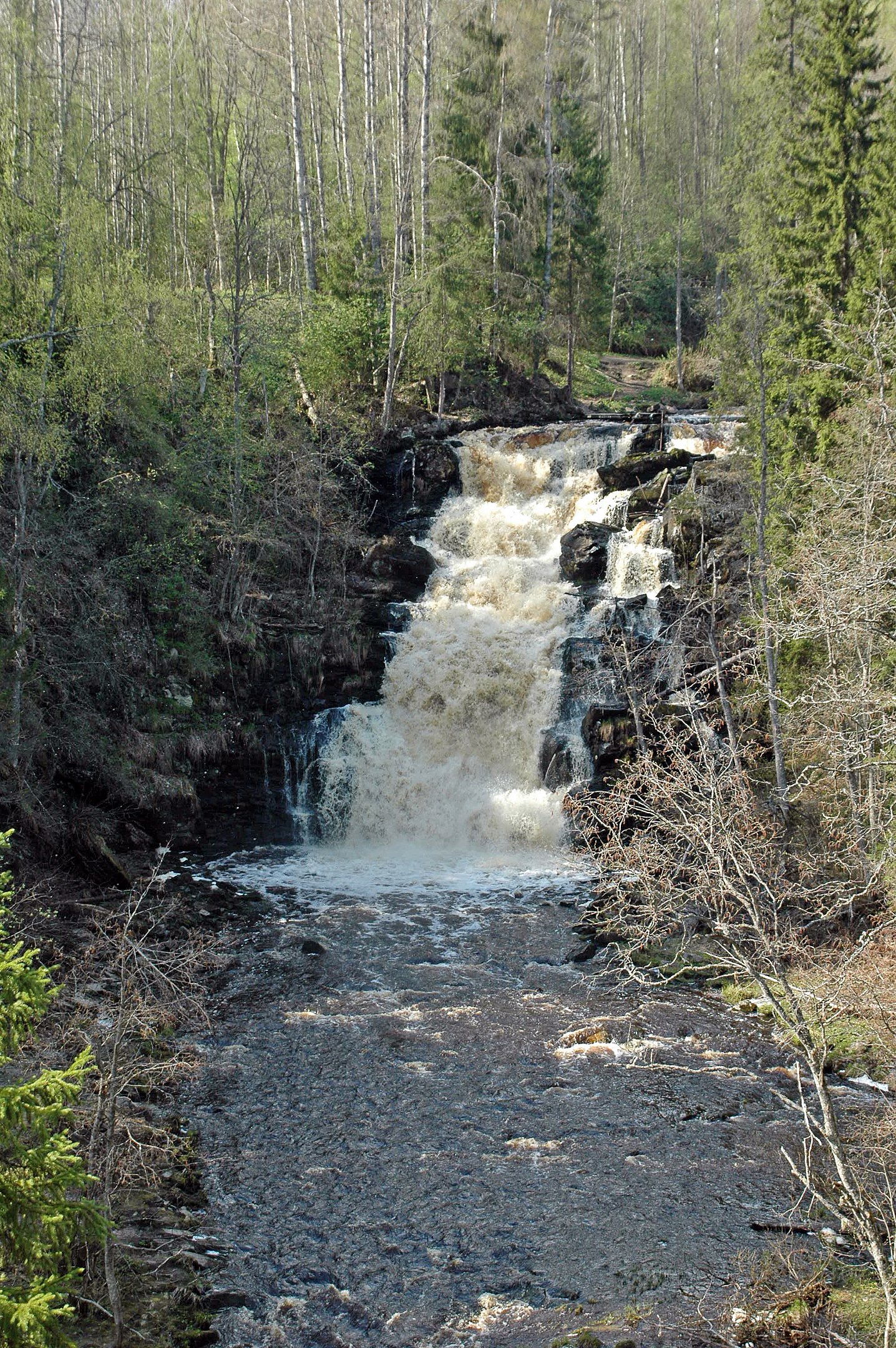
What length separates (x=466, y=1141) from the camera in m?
11.0

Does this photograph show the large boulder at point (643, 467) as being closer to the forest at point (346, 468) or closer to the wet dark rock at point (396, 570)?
the forest at point (346, 468)

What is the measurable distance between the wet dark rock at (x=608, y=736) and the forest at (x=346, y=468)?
0.87 feet

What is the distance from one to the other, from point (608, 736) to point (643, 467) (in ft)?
28.5

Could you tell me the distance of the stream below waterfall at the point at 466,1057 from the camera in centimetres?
891

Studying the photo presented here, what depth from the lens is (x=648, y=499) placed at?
81.6ft

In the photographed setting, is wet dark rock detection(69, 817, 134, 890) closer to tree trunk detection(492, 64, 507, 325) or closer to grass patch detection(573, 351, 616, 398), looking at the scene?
tree trunk detection(492, 64, 507, 325)

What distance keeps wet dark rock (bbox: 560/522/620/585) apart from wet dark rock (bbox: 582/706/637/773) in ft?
14.0

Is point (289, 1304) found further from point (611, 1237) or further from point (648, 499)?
point (648, 499)

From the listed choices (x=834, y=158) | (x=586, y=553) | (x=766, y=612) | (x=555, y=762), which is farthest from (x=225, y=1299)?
(x=834, y=158)

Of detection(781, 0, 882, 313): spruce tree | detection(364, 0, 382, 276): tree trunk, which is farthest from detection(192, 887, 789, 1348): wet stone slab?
detection(364, 0, 382, 276): tree trunk

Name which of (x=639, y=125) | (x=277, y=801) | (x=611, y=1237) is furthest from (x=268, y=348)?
(x=639, y=125)

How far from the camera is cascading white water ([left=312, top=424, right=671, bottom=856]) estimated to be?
68.4 feet

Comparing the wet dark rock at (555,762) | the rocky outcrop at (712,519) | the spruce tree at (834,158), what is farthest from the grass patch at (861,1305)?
the spruce tree at (834,158)

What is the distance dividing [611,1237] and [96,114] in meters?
35.4
